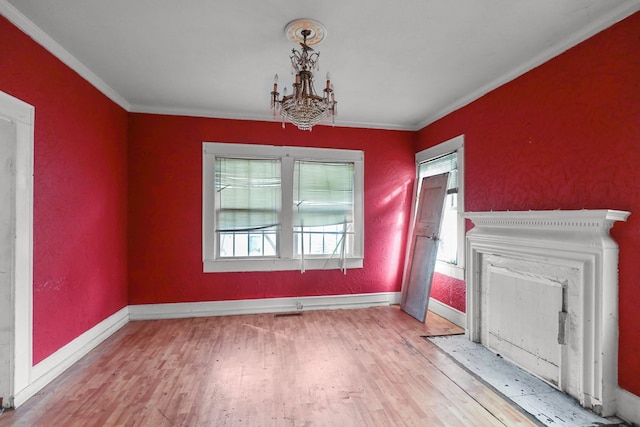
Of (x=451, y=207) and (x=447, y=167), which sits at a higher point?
(x=447, y=167)

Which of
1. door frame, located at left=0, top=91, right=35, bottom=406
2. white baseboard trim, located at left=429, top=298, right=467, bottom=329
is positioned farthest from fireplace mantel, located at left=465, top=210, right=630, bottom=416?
door frame, located at left=0, top=91, right=35, bottom=406

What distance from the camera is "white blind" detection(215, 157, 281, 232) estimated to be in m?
4.21

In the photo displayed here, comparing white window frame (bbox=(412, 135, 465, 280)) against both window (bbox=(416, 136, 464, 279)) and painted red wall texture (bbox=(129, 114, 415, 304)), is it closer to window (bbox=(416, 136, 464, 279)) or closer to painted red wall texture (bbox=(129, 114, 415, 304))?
window (bbox=(416, 136, 464, 279))

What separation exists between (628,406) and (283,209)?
11.9 ft

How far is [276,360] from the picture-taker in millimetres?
2885

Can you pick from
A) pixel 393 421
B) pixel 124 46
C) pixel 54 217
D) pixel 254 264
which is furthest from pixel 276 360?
pixel 124 46

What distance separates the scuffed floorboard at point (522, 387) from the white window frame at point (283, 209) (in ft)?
5.85

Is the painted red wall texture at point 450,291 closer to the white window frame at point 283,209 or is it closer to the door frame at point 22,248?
the white window frame at point 283,209

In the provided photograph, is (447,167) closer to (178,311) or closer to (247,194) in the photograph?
(247,194)

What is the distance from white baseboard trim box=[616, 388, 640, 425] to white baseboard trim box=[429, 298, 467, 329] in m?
1.48

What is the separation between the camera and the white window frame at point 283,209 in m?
4.14

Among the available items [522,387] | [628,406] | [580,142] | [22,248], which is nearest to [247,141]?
[22,248]

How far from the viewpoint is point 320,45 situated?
2.51m

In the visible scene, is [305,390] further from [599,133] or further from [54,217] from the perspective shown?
[599,133]
